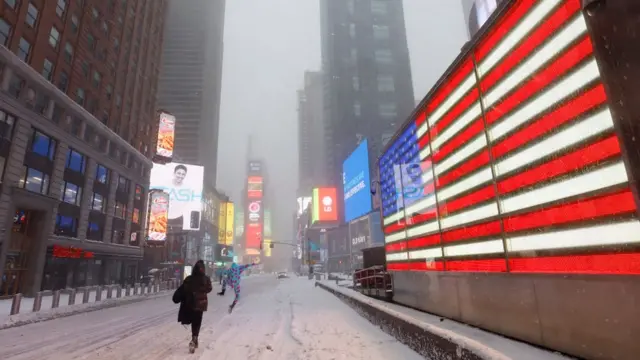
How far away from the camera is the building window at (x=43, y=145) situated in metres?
25.1

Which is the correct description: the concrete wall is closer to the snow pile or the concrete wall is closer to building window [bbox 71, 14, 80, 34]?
the snow pile

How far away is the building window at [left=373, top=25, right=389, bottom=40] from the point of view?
108m

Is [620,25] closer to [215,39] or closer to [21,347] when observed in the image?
[21,347]

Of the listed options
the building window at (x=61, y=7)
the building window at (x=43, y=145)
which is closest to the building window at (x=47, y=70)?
the building window at (x=61, y=7)

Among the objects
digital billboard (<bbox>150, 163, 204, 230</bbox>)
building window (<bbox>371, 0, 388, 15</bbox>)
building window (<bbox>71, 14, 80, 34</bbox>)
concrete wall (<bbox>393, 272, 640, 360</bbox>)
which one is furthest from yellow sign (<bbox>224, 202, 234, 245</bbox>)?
concrete wall (<bbox>393, 272, 640, 360</bbox>)

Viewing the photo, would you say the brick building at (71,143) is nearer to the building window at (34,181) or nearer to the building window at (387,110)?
the building window at (34,181)

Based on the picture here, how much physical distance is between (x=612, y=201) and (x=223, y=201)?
349ft

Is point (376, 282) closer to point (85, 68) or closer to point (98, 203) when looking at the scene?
point (98, 203)

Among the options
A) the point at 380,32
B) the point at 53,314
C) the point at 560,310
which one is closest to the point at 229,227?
the point at 380,32

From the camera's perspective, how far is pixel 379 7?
113375 millimetres

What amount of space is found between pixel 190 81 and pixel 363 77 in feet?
256

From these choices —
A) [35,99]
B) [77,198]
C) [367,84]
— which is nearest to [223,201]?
[367,84]

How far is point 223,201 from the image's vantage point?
104 m

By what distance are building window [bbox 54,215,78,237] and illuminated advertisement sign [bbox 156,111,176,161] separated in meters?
17.2
